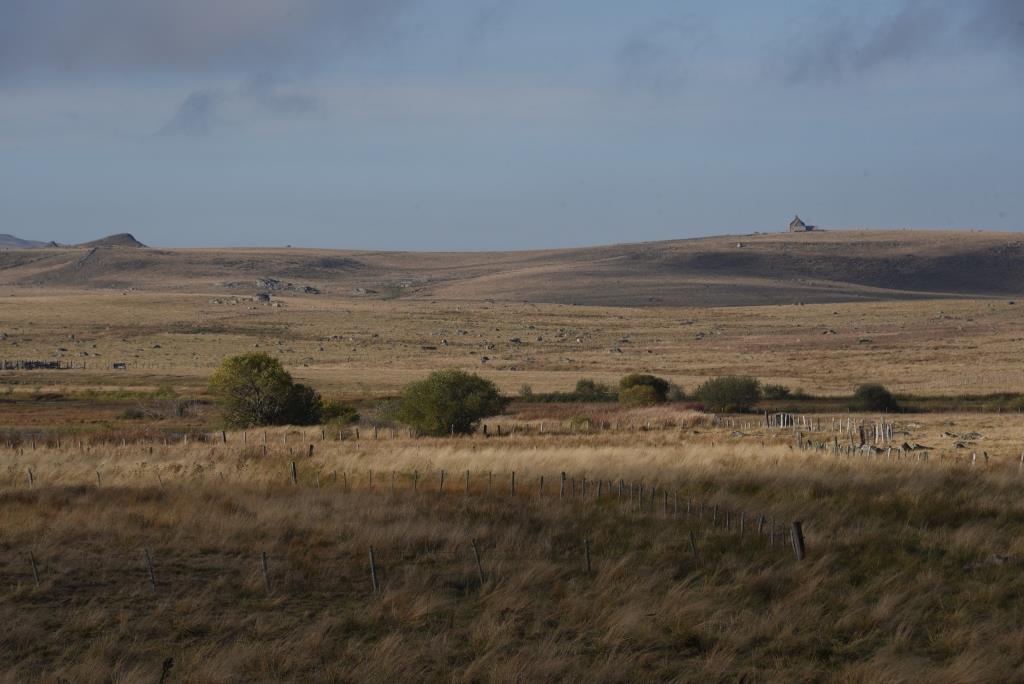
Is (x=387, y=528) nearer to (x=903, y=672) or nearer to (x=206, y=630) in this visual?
(x=206, y=630)

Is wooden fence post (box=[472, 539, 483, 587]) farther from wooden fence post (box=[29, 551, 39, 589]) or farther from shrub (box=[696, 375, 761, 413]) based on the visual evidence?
shrub (box=[696, 375, 761, 413])

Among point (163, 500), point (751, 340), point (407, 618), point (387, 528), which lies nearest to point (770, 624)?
point (407, 618)

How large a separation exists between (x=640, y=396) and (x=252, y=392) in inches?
718

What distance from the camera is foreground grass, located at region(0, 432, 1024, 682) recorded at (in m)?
11.6

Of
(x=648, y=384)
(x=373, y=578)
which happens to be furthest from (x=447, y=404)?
(x=373, y=578)

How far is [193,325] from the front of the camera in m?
123

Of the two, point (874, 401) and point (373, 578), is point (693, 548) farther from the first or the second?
point (874, 401)

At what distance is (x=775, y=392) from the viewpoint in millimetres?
58500

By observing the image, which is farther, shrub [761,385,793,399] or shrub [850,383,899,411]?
shrub [761,385,793,399]

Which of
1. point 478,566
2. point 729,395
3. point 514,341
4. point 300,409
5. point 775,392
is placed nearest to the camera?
point 478,566

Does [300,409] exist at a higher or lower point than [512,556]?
lower

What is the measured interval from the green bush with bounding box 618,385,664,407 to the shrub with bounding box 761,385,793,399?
7.27m

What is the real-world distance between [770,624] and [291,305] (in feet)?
496

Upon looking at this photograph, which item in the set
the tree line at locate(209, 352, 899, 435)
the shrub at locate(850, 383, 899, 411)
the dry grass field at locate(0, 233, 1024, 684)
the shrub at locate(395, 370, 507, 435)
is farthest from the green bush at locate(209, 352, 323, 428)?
the shrub at locate(850, 383, 899, 411)
